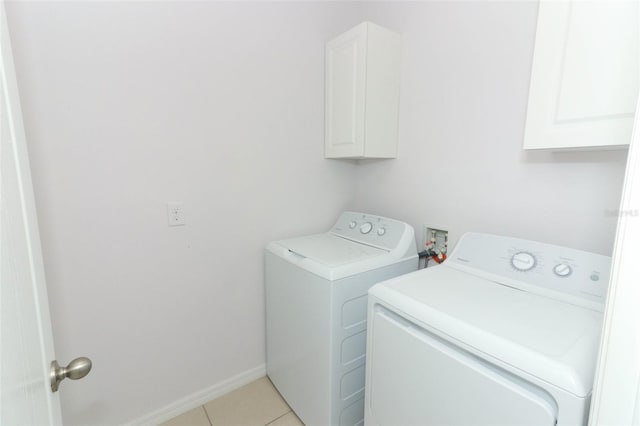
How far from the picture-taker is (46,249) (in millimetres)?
1170

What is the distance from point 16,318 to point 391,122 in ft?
5.64

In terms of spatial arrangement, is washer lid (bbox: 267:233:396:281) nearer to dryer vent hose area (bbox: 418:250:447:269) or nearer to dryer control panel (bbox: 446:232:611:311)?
dryer vent hose area (bbox: 418:250:447:269)

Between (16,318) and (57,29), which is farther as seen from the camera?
(57,29)

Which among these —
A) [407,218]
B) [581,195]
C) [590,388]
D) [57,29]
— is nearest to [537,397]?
[590,388]

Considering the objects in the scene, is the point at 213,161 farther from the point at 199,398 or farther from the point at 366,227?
the point at 199,398

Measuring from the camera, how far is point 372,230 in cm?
170

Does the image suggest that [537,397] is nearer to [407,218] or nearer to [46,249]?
[407,218]

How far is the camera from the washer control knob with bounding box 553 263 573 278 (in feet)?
3.36

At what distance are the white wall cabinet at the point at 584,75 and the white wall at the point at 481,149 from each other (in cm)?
25

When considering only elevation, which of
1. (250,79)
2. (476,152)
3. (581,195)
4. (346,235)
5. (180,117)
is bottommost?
(346,235)

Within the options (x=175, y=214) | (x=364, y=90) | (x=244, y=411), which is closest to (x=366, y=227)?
(x=364, y=90)

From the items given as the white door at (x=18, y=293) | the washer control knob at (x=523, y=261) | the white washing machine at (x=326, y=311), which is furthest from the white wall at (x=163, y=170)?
the washer control knob at (x=523, y=261)

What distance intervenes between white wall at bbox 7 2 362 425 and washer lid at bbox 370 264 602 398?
37.3 inches

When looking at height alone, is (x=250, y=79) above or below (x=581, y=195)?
above
